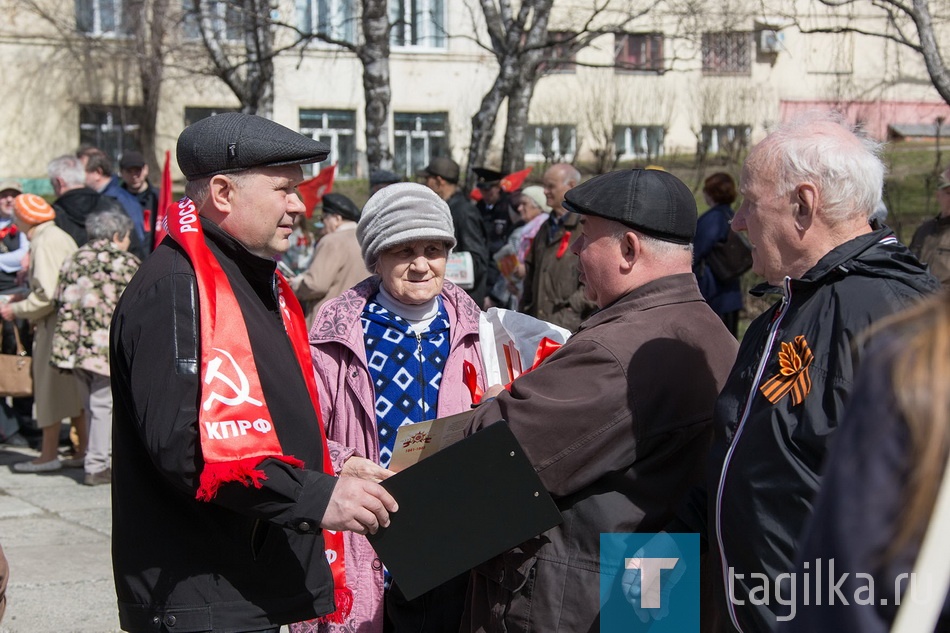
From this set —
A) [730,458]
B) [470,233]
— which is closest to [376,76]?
[470,233]

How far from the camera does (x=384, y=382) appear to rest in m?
3.43

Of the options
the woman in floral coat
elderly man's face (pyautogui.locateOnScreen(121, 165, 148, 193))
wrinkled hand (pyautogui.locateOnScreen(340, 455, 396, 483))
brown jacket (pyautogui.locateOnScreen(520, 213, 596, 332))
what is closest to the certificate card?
wrinkled hand (pyautogui.locateOnScreen(340, 455, 396, 483))

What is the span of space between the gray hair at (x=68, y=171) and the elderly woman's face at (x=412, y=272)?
6.67m

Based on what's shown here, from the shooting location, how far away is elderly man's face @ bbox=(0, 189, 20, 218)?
396 inches

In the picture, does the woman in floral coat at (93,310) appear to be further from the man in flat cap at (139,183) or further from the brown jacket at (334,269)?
the man in flat cap at (139,183)

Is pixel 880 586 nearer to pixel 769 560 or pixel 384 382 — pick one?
pixel 769 560

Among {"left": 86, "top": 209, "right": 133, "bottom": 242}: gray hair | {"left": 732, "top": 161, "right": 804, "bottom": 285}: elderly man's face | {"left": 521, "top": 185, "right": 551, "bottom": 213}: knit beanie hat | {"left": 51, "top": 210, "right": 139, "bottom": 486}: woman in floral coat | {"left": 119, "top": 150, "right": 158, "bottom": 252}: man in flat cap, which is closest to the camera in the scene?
Answer: {"left": 732, "top": 161, "right": 804, "bottom": 285}: elderly man's face

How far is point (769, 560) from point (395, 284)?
169 centimetres

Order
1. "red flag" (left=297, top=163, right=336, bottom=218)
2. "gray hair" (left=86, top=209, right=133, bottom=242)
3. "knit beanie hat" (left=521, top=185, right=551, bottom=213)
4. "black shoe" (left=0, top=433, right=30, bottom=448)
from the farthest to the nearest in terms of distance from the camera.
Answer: "red flag" (left=297, top=163, right=336, bottom=218), "knit beanie hat" (left=521, top=185, right=551, bottom=213), "black shoe" (left=0, top=433, right=30, bottom=448), "gray hair" (left=86, top=209, right=133, bottom=242)

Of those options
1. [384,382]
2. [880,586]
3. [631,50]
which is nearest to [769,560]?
[880,586]

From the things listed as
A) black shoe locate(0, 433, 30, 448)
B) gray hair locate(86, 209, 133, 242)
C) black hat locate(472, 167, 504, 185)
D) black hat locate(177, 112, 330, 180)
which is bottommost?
black shoe locate(0, 433, 30, 448)

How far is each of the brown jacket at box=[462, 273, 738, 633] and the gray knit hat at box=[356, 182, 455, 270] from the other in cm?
91

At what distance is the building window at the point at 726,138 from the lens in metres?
20.4

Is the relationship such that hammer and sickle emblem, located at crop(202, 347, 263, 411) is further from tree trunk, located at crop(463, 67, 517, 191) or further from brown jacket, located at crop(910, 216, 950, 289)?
tree trunk, located at crop(463, 67, 517, 191)
